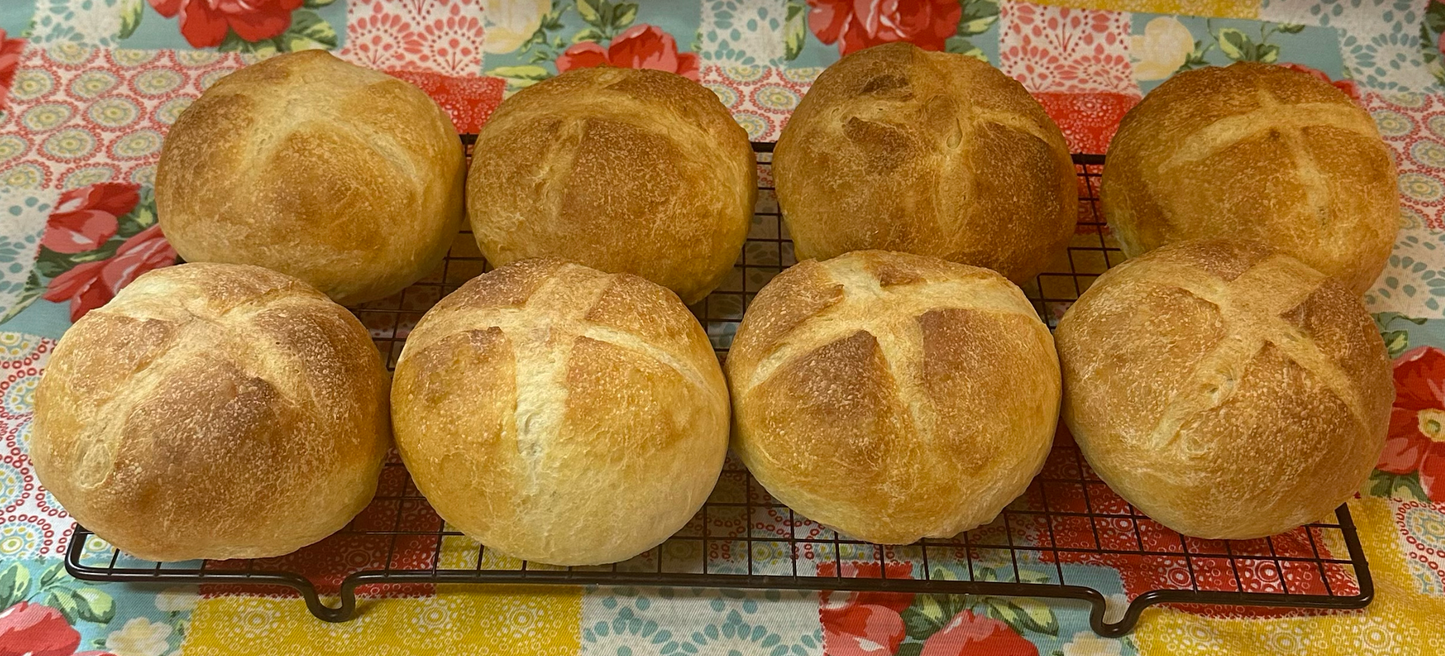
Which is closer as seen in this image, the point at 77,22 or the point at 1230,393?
the point at 1230,393

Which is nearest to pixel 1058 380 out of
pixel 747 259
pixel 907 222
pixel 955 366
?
pixel 955 366

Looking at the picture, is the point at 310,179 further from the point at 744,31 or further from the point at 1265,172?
the point at 1265,172

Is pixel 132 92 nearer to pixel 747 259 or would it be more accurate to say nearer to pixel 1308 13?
pixel 747 259

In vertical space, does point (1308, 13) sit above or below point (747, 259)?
above

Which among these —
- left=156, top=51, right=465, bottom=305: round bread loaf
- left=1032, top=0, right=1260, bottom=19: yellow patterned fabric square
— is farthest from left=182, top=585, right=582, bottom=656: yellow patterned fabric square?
left=1032, top=0, right=1260, bottom=19: yellow patterned fabric square

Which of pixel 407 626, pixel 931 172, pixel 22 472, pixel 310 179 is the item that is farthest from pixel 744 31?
pixel 22 472

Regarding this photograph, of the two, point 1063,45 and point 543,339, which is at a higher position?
point 543,339

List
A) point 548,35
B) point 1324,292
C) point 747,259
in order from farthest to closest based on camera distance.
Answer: point 548,35
point 747,259
point 1324,292
